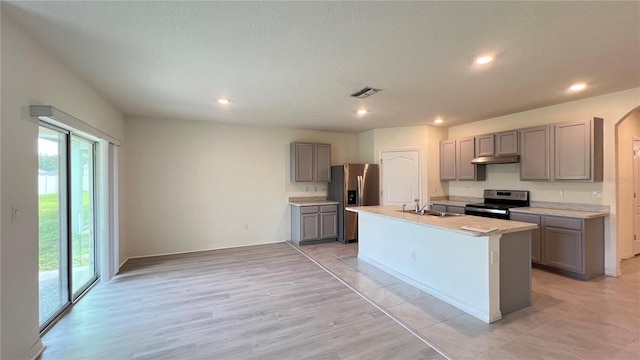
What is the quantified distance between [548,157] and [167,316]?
5.59 meters

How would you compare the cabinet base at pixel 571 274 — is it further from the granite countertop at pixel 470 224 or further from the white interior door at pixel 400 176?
the white interior door at pixel 400 176

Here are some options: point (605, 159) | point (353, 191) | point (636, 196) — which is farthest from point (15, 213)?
point (636, 196)

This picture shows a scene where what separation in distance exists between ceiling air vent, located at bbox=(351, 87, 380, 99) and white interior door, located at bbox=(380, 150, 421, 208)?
2688mm

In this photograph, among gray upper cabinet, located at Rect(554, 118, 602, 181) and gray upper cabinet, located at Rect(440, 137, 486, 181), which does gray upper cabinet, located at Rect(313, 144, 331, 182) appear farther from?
gray upper cabinet, located at Rect(554, 118, 602, 181)

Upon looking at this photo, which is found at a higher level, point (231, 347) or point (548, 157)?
point (548, 157)

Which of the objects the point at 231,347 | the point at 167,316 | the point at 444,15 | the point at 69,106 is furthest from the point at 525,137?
the point at 69,106

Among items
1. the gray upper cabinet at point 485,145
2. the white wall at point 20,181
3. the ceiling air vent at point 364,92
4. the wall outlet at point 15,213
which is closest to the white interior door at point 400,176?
the gray upper cabinet at point 485,145

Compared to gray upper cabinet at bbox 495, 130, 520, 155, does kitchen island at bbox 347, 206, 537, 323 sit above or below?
below

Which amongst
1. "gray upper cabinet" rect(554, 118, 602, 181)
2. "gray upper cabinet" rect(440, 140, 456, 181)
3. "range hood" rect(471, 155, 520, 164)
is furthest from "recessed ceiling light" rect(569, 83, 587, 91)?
"gray upper cabinet" rect(440, 140, 456, 181)

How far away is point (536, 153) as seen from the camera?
428 centimetres

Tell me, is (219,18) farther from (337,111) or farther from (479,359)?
(479,359)

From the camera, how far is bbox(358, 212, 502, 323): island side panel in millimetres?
2617

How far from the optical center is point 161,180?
5.05 meters

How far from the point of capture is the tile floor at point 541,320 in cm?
215
